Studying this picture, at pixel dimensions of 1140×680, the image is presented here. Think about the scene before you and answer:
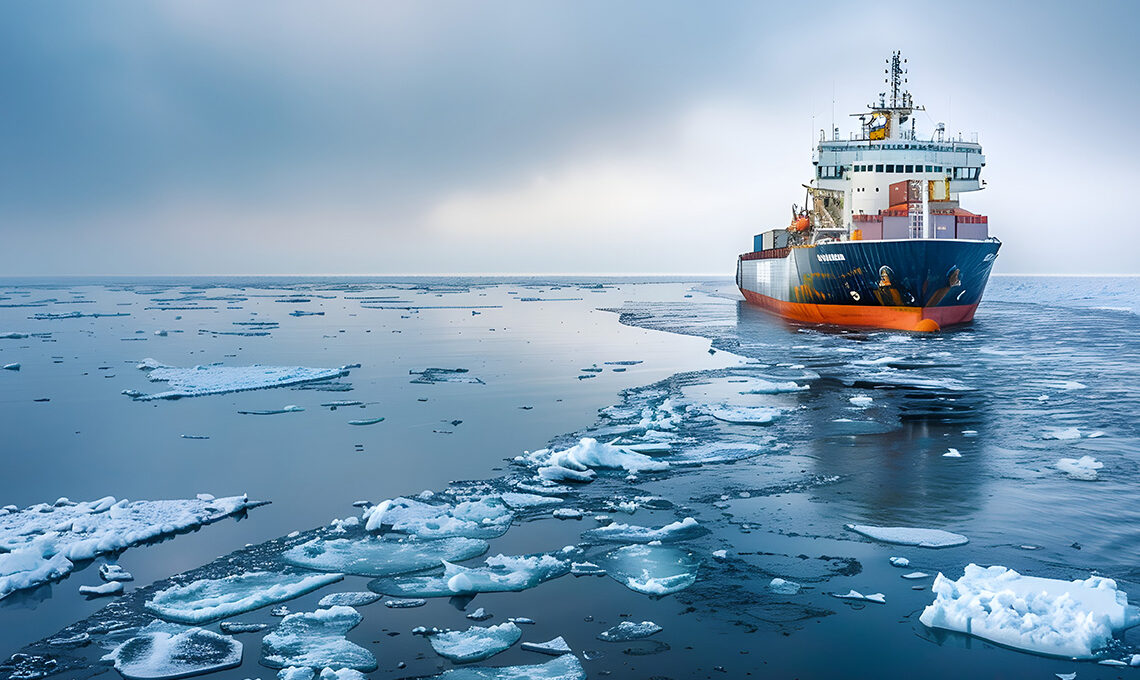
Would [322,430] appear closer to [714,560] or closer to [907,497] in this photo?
[714,560]

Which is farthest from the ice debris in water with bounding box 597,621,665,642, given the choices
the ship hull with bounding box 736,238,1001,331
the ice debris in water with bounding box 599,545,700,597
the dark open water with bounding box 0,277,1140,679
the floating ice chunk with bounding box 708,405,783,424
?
the ship hull with bounding box 736,238,1001,331

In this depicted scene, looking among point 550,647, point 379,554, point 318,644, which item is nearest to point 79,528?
point 379,554

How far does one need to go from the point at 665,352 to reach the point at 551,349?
3.20 meters

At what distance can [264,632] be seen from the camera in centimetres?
415

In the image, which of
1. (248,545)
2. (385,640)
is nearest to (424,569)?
(385,640)

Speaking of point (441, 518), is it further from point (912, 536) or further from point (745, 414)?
point (745, 414)

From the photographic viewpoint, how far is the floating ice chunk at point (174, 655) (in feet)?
12.1

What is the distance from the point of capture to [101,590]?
471 centimetres

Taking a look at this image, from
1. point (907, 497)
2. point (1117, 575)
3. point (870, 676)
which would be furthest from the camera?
point (907, 497)

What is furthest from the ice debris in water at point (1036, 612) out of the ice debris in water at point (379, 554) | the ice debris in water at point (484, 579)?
the ice debris in water at point (379, 554)

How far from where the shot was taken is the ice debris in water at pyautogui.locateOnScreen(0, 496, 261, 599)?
5.04 metres

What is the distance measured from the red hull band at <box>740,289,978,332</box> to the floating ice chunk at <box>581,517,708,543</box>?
20.3m

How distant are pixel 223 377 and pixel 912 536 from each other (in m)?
13.3

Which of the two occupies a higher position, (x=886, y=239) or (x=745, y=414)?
(x=886, y=239)
